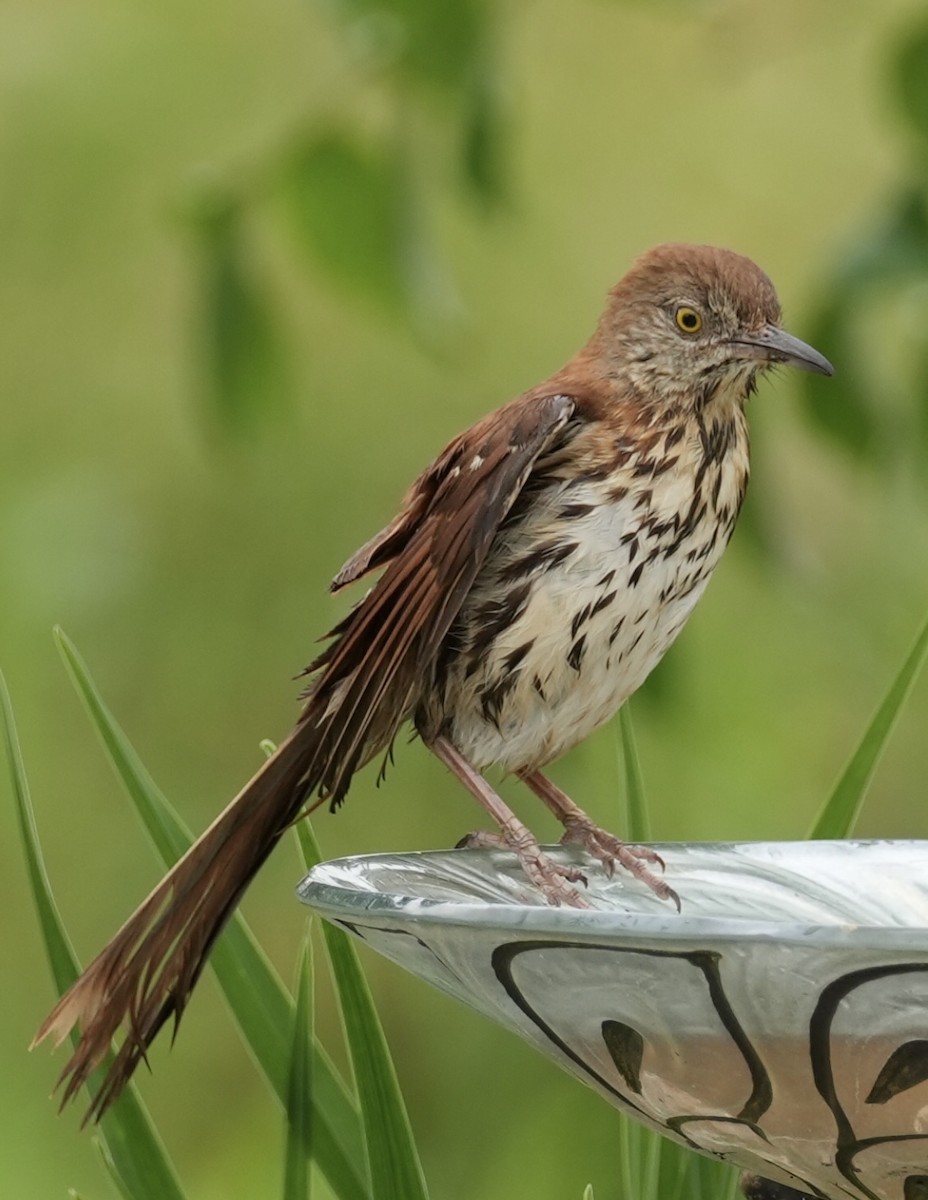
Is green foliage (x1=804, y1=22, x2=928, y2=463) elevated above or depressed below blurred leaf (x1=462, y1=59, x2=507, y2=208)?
below

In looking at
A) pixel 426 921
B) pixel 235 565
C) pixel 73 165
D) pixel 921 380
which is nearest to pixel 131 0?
pixel 73 165

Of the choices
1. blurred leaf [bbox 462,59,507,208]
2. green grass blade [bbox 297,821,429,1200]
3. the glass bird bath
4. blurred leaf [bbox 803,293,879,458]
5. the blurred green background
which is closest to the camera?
the glass bird bath

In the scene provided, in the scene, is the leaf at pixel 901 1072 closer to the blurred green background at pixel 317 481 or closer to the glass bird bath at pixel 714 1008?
the glass bird bath at pixel 714 1008

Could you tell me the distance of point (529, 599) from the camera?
1.65 meters

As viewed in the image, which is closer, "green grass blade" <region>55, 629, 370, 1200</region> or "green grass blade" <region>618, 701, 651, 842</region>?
"green grass blade" <region>55, 629, 370, 1200</region>

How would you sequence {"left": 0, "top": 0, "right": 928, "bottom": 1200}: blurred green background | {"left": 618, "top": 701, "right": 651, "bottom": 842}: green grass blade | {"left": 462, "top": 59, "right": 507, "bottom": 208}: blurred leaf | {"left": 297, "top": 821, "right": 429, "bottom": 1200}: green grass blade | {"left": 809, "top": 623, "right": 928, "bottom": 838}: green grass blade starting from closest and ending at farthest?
{"left": 297, "top": 821, "right": 429, "bottom": 1200}: green grass blade → {"left": 809, "top": 623, "right": 928, "bottom": 838}: green grass blade → {"left": 618, "top": 701, "right": 651, "bottom": 842}: green grass blade → {"left": 462, "top": 59, "right": 507, "bottom": 208}: blurred leaf → {"left": 0, "top": 0, "right": 928, "bottom": 1200}: blurred green background

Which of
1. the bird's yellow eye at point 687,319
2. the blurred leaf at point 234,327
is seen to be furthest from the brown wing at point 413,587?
the blurred leaf at point 234,327

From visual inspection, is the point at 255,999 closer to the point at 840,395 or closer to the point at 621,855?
the point at 621,855

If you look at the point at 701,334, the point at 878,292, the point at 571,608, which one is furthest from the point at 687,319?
the point at 571,608

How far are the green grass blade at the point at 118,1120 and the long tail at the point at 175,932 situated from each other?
26mm

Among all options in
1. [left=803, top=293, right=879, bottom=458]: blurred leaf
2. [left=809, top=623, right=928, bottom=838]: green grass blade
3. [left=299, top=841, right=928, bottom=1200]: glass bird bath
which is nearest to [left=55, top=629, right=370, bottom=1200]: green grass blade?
[left=299, top=841, right=928, bottom=1200]: glass bird bath

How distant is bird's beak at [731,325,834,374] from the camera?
69.8 inches

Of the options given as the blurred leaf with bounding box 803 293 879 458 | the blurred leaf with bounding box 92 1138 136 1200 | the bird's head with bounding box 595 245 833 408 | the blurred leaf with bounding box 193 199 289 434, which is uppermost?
the blurred leaf with bounding box 193 199 289 434

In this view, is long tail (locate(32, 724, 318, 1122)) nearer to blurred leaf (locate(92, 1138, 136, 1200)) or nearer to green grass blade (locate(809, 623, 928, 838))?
blurred leaf (locate(92, 1138, 136, 1200))
